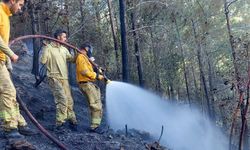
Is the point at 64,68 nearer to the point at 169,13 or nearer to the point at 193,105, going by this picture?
the point at 169,13

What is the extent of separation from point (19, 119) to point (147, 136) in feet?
14.4

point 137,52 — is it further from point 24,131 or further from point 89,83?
point 24,131

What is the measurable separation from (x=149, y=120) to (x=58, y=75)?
5.87 meters

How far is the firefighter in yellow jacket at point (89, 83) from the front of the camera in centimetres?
958

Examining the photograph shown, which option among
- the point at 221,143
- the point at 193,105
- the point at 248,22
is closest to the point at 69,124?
the point at 221,143

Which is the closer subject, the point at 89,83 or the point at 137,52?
the point at 89,83

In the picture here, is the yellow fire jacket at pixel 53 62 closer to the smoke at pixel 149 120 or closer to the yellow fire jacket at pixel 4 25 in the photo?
the smoke at pixel 149 120

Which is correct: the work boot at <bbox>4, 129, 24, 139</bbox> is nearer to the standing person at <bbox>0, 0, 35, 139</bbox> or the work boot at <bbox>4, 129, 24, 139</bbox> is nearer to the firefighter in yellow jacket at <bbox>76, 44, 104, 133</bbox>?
the standing person at <bbox>0, 0, 35, 139</bbox>

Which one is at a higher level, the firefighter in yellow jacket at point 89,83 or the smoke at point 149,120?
the firefighter in yellow jacket at point 89,83

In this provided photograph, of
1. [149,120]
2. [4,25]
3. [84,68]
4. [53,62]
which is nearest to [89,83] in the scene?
[84,68]

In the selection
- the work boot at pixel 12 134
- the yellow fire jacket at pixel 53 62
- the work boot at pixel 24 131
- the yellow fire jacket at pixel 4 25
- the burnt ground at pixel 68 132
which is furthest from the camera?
the yellow fire jacket at pixel 53 62

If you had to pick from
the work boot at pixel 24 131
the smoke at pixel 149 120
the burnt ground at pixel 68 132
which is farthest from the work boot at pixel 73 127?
the work boot at pixel 24 131

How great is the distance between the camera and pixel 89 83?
977 cm

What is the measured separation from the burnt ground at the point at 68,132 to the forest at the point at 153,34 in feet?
5.42
